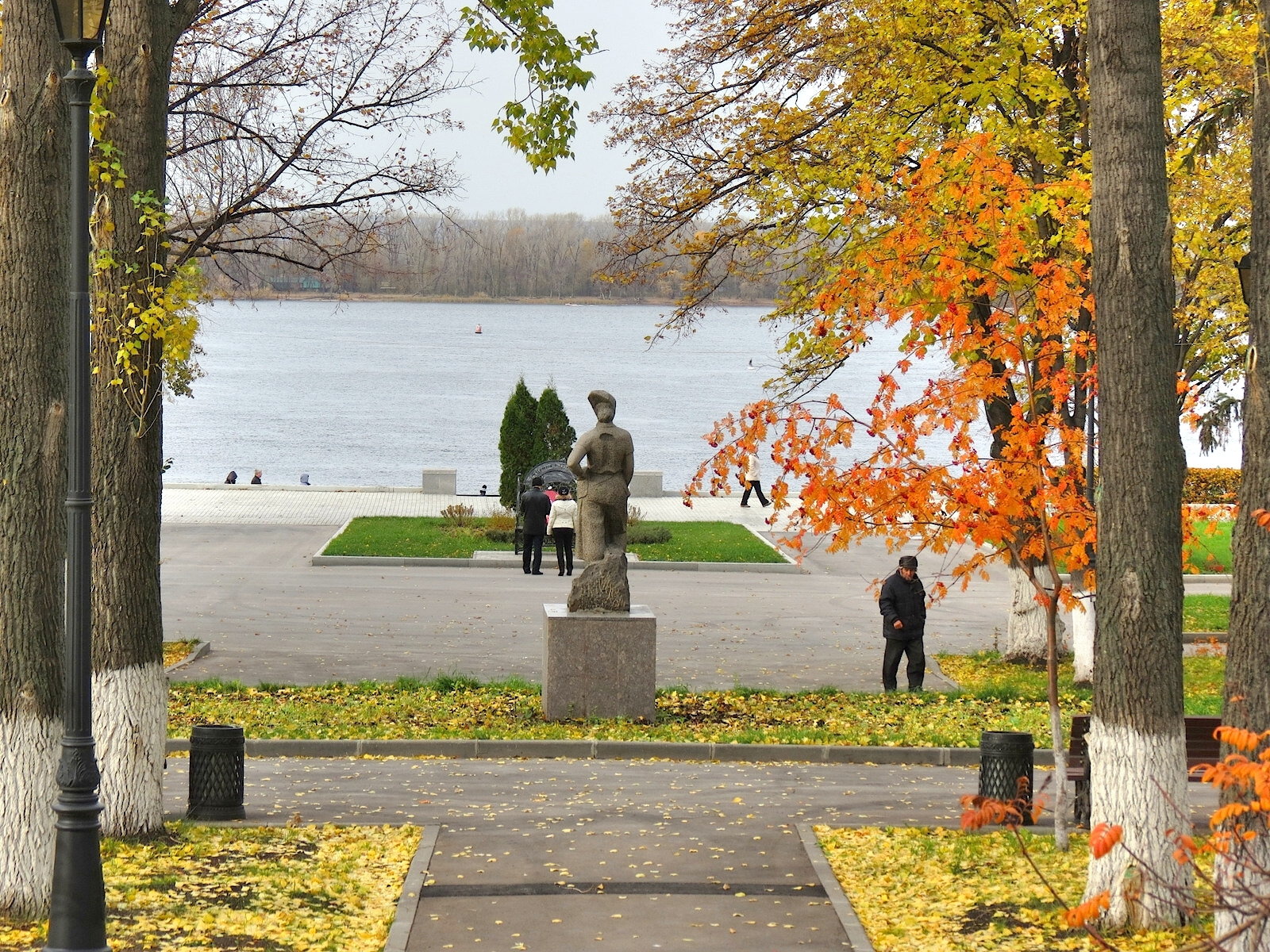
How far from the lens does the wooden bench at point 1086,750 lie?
34.9 feet

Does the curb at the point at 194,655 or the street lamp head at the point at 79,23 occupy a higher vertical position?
the street lamp head at the point at 79,23

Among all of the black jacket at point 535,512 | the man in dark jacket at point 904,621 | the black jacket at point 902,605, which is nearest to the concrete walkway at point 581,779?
the man in dark jacket at point 904,621

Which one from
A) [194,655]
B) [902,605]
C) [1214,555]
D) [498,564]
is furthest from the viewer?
[498,564]

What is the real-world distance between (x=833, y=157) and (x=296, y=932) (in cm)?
1199

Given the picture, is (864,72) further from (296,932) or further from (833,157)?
(296,932)

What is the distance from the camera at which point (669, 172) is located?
19.5 meters

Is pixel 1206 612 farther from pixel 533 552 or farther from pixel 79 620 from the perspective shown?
pixel 79 620

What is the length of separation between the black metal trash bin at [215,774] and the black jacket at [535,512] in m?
15.5

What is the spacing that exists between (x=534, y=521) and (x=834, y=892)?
1761cm

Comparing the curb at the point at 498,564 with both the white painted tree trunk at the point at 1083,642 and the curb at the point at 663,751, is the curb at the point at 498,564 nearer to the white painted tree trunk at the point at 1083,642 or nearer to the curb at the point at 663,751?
the white painted tree trunk at the point at 1083,642

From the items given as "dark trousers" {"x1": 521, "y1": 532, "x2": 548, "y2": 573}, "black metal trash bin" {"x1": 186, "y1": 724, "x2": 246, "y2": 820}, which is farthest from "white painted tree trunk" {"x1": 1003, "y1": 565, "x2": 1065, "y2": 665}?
"black metal trash bin" {"x1": 186, "y1": 724, "x2": 246, "y2": 820}

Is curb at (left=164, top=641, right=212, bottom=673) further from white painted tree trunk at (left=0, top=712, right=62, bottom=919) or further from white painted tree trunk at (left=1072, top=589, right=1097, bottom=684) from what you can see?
white painted tree trunk at (left=1072, top=589, right=1097, bottom=684)

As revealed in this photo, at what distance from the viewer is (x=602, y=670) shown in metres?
15.0

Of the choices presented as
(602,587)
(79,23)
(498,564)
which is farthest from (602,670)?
(498,564)
